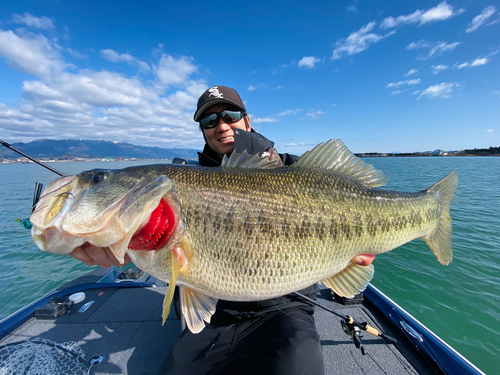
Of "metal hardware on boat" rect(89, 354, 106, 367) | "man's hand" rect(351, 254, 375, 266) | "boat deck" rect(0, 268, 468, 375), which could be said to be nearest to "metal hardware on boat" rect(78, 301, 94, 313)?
"boat deck" rect(0, 268, 468, 375)

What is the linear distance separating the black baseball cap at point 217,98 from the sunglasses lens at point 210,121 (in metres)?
0.14

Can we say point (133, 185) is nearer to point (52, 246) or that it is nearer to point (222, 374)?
point (52, 246)

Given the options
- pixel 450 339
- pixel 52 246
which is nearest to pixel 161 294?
pixel 52 246

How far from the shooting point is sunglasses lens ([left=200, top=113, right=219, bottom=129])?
3635 millimetres

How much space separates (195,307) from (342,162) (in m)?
2.19

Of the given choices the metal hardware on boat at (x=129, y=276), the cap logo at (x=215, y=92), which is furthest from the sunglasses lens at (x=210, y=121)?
the metal hardware on boat at (x=129, y=276)

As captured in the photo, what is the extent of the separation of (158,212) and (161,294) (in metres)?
3.36

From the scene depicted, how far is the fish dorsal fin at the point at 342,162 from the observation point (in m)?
2.50

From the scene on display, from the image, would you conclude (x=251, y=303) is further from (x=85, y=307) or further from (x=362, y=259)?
(x=85, y=307)

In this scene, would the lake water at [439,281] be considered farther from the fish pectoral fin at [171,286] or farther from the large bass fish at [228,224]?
the fish pectoral fin at [171,286]

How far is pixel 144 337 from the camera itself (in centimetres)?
347

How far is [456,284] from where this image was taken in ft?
23.6

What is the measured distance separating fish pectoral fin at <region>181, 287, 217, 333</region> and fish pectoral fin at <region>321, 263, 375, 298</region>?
122 centimetres

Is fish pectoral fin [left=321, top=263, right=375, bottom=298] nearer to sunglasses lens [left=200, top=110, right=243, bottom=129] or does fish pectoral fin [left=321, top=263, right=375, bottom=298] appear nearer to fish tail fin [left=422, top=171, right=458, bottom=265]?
fish tail fin [left=422, top=171, right=458, bottom=265]
